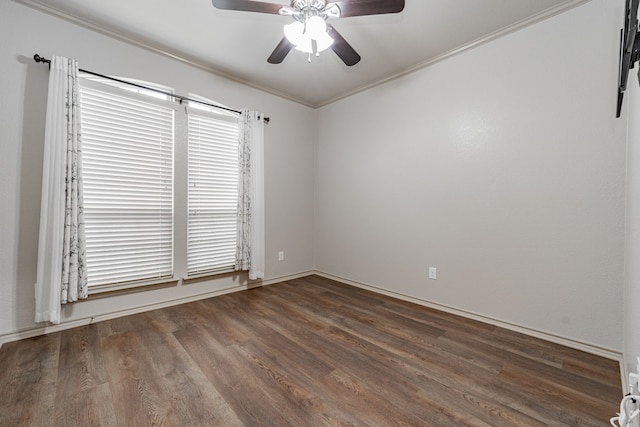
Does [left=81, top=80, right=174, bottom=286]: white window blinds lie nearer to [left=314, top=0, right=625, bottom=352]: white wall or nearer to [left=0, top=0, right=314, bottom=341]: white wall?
[left=0, top=0, right=314, bottom=341]: white wall

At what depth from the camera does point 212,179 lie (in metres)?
3.33

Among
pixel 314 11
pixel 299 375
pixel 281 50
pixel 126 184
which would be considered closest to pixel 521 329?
pixel 299 375

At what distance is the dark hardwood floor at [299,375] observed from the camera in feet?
4.76

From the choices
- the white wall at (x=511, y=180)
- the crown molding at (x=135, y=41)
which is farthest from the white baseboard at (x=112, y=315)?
the crown molding at (x=135, y=41)

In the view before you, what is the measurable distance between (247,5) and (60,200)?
7.07 feet

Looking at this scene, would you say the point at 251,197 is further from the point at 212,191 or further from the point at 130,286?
the point at 130,286

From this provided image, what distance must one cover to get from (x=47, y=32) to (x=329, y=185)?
3299mm

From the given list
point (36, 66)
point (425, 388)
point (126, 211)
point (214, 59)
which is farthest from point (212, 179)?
point (425, 388)

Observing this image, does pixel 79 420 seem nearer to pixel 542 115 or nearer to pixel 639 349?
pixel 639 349

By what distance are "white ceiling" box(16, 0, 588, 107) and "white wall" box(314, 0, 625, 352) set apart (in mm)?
198

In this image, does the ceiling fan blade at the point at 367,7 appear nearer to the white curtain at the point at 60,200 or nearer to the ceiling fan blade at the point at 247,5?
the ceiling fan blade at the point at 247,5

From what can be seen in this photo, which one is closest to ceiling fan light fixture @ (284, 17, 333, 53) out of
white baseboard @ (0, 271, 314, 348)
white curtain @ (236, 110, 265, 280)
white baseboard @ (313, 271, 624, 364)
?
white curtain @ (236, 110, 265, 280)

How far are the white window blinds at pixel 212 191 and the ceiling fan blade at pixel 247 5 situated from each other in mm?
1607

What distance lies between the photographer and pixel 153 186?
2.87m
